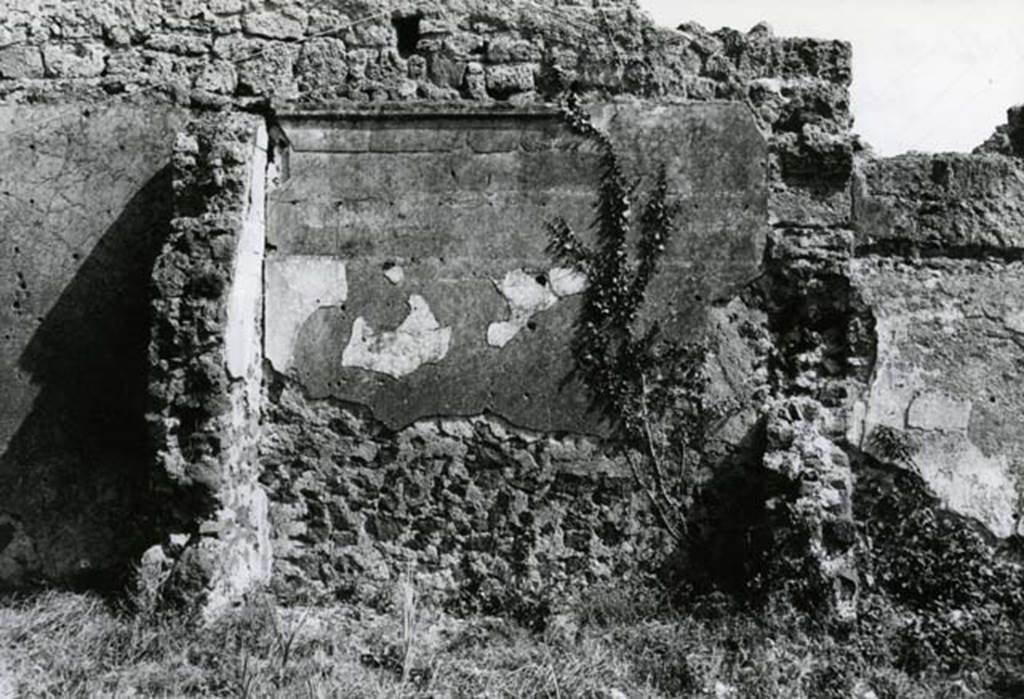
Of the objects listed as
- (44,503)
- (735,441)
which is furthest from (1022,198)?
(44,503)

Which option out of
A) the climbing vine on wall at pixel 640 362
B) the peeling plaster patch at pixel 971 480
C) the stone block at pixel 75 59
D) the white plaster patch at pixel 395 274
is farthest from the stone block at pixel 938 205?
the stone block at pixel 75 59

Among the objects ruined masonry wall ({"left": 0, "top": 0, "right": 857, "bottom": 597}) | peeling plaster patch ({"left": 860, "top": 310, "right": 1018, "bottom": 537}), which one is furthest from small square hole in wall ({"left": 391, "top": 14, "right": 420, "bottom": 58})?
peeling plaster patch ({"left": 860, "top": 310, "right": 1018, "bottom": 537})

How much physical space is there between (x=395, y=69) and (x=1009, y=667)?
4172mm

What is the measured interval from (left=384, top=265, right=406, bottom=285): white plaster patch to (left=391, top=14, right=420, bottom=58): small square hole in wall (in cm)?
116

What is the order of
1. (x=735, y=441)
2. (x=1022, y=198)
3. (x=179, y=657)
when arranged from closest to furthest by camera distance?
A: (x=179, y=657)
(x=735, y=441)
(x=1022, y=198)

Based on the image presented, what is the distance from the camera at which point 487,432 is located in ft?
20.9

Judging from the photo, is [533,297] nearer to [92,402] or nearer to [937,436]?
[937,436]

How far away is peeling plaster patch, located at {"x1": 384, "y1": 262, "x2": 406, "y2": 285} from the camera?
6.45 metres

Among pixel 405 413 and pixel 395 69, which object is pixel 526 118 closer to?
pixel 395 69

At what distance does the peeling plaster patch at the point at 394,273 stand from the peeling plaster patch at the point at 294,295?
222 mm

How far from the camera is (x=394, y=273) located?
6457 millimetres

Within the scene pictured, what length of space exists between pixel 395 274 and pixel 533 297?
2.35 feet

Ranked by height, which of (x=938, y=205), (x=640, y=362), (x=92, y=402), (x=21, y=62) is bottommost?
(x=92, y=402)

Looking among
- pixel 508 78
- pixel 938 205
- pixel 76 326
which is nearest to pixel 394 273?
pixel 508 78
